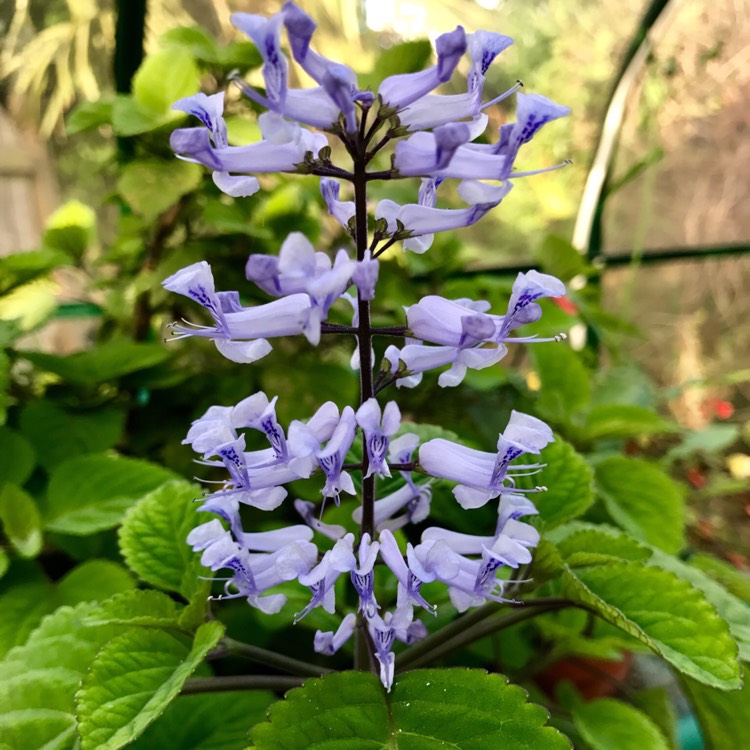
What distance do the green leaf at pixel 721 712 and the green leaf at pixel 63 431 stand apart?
22.2 inches

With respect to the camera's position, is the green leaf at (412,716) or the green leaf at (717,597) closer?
the green leaf at (412,716)

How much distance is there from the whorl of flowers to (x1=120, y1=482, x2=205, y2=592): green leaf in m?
0.11

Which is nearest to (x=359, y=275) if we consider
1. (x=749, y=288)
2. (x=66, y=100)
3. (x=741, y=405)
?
(x=66, y=100)

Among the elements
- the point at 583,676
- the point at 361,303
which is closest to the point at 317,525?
the point at 361,303

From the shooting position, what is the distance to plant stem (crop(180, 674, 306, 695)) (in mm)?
381

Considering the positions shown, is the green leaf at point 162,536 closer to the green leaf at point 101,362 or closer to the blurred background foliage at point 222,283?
the blurred background foliage at point 222,283

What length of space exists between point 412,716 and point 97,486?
0.36 metres

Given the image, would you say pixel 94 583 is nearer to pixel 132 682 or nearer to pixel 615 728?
pixel 132 682

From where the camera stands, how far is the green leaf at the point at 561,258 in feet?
2.89

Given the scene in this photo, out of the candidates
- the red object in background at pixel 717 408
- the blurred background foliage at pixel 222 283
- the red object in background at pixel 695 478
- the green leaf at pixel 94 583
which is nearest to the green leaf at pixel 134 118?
the blurred background foliage at pixel 222 283

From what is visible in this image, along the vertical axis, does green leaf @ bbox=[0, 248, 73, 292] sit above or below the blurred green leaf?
above

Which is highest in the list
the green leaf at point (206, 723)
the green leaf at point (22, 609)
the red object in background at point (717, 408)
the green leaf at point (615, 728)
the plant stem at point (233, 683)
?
the plant stem at point (233, 683)

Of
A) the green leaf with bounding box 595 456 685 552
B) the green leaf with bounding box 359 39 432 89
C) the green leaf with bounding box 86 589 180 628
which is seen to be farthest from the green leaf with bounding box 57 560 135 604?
the green leaf with bounding box 359 39 432 89

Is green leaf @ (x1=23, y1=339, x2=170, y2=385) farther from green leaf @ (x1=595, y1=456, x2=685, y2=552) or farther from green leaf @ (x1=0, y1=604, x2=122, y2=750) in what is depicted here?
green leaf @ (x1=595, y1=456, x2=685, y2=552)
